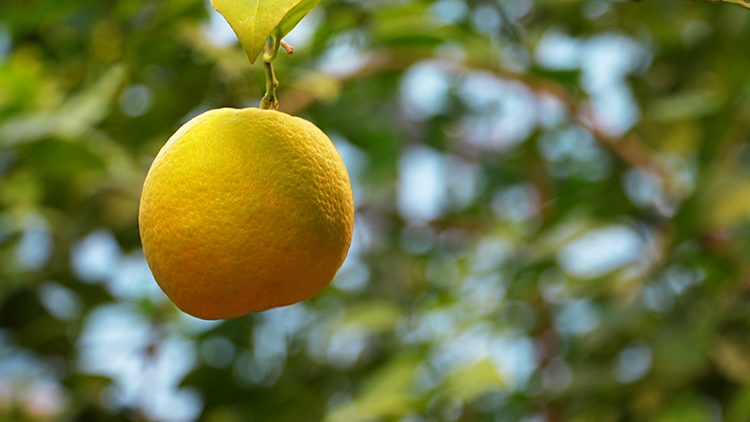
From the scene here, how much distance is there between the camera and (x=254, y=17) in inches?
12.3

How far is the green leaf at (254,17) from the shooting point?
1.01 feet

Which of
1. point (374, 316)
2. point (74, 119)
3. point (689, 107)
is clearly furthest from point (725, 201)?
point (74, 119)

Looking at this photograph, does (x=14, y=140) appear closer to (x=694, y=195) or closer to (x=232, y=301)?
(x=232, y=301)

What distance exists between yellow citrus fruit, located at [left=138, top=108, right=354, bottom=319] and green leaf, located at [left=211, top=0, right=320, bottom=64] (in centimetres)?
8

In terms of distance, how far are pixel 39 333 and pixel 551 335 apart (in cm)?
101

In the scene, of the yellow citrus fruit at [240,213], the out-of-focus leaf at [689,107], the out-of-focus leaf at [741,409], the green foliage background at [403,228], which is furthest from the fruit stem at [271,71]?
Result: the out-of-focus leaf at [689,107]

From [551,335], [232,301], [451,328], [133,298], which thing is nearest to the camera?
[232,301]

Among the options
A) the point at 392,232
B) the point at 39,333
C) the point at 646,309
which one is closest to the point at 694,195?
the point at 646,309

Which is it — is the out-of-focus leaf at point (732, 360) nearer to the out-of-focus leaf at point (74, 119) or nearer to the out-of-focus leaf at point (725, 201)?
the out-of-focus leaf at point (725, 201)

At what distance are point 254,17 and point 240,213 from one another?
0.37ft

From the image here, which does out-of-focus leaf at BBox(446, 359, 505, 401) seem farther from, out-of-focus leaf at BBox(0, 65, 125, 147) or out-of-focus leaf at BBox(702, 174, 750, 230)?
out-of-focus leaf at BBox(0, 65, 125, 147)

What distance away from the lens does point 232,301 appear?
15.3 inches

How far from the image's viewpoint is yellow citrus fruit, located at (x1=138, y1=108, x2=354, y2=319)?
37cm

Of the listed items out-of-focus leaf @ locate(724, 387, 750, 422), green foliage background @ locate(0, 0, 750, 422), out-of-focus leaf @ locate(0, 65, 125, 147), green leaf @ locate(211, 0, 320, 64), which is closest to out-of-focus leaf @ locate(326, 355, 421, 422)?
green foliage background @ locate(0, 0, 750, 422)
